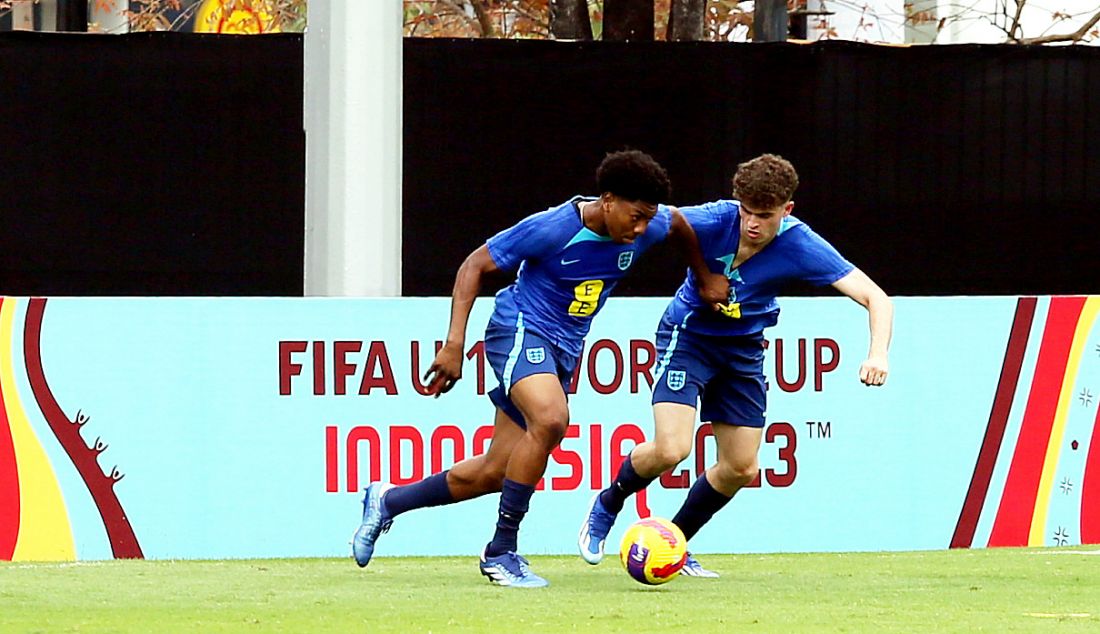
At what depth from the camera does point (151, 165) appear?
12398mm

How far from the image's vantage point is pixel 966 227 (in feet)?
43.3

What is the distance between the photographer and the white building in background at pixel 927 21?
2253cm

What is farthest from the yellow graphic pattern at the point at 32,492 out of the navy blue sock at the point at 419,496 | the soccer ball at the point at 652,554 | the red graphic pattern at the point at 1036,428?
the red graphic pattern at the point at 1036,428

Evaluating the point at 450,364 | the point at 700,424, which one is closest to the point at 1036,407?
the point at 700,424

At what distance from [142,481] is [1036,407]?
15.0 feet

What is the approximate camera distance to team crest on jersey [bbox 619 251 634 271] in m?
7.65

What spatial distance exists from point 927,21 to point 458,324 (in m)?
14.7

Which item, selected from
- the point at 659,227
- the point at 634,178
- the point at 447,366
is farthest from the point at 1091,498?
the point at 447,366

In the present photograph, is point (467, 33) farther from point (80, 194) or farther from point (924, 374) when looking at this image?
point (924, 374)

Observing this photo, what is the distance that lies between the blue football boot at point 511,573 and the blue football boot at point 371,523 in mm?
690

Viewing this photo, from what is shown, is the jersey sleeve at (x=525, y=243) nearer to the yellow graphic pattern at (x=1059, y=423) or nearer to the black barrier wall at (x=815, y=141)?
the yellow graphic pattern at (x=1059, y=423)

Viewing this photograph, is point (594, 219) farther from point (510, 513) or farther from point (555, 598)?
point (555, 598)

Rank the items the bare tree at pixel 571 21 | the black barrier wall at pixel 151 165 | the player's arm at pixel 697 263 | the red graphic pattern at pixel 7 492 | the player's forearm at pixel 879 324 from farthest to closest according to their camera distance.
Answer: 1. the bare tree at pixel 571 21
2. the black barrier wall at pixel 151 165
3. the red graphic pattern at pixel 7 492
4. the player's arm at pixel 697 263
5. the player's forearm at pixel 879 324

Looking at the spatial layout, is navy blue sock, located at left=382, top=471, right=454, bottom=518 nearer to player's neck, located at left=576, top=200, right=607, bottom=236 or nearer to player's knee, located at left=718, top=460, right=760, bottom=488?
player's knee, located at left=718, top=460, right=760, bottom=488
